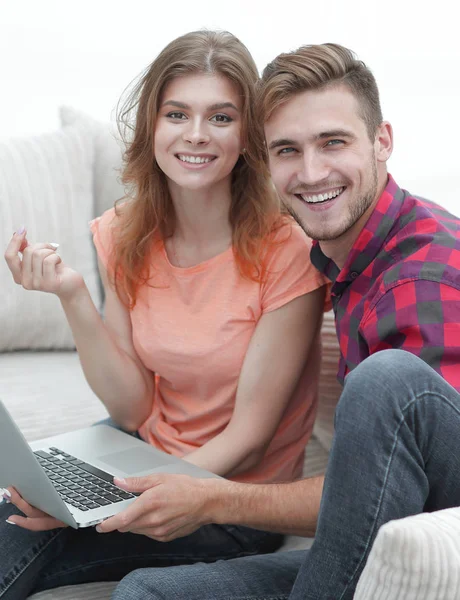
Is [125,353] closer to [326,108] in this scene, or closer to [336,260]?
[336,260]

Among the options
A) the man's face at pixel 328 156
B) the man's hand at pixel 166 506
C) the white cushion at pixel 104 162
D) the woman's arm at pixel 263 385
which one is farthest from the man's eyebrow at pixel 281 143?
the white cushion at pixel 104 162

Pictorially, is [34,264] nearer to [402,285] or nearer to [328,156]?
[328,156]

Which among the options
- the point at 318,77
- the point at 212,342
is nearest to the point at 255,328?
the point at 212,342

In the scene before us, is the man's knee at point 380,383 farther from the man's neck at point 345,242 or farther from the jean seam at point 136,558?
the jean seam at point 136,558

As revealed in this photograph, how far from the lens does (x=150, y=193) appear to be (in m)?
1.58

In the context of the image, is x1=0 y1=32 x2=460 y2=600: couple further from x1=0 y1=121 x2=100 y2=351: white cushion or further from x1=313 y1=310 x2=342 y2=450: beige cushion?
x1=0 y1=121 x2=100 y2=351: white cushion

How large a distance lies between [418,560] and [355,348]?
0.55 m

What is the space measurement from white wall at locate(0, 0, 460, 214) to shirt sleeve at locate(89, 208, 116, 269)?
40.8 inches

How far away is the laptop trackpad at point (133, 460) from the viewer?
1368 mm

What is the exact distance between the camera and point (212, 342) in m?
1.47

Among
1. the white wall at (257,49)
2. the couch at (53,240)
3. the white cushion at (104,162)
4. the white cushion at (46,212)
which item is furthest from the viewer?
the white wall at (257,49)

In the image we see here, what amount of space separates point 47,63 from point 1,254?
919 mm

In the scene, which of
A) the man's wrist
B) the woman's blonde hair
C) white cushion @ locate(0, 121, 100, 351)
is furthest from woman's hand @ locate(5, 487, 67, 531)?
white cushion @ locate(0, 121, 100, 351)

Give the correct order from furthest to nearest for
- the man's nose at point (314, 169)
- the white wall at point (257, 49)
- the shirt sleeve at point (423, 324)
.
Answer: the white wall at point (257, 49), the man's nose at point (314, 169), the shirt sleeve at point (423, 324)
